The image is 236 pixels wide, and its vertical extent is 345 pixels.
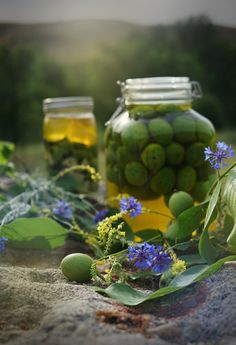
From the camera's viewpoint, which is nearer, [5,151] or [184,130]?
[184,130]

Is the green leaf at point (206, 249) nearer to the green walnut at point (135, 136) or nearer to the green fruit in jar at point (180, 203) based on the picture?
the green fruit in jar at point (180, 203)

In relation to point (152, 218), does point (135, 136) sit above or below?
above

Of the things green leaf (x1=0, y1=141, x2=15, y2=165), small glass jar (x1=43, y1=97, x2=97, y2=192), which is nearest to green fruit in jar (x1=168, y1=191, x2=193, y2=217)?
small glass jar (x1=43, y1=97, x2=97, y2=192)

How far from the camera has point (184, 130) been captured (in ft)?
2.66

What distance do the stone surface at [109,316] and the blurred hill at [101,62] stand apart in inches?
75.6

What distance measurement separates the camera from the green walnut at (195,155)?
809mm

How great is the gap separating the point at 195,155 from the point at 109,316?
379mm

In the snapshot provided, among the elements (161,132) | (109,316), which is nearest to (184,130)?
(161,132)

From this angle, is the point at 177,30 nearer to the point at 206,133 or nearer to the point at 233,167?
the point at 206,133

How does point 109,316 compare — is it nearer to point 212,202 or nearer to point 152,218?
point 212,202

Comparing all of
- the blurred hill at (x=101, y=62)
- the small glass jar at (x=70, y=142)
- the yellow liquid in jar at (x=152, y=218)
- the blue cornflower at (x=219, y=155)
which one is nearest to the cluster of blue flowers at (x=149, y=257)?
the blue cornflower at (x=219, y=155)

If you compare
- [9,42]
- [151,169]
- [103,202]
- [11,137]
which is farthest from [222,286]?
[9,42]

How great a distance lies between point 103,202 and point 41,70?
167cm

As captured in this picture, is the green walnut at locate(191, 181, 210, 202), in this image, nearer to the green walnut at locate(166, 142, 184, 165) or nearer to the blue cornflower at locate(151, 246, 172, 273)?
the green walnut at locate(166, 142, 184, 165)
